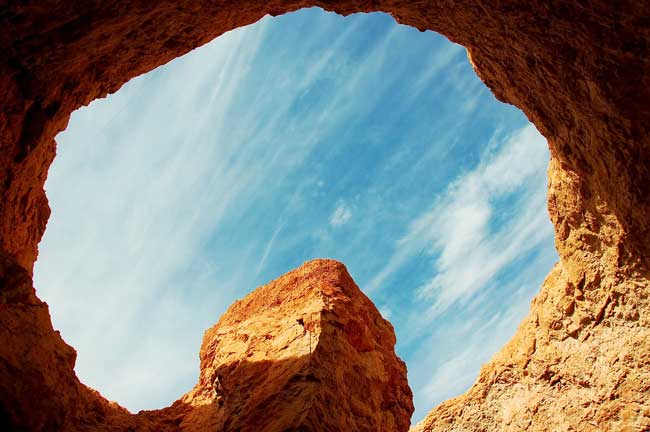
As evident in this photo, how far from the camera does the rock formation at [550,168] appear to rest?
9.05 m

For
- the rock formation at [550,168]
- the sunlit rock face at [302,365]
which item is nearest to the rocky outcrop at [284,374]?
the sunlit rock face at [302,365]

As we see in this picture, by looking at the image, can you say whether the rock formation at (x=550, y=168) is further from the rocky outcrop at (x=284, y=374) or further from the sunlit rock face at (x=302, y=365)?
the sunlit rock face at (x=302, y=365)

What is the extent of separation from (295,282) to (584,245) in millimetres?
9673

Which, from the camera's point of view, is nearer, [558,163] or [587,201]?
[587,201]

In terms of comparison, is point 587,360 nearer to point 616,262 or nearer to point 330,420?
point 616,262

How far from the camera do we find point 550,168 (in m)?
13.4

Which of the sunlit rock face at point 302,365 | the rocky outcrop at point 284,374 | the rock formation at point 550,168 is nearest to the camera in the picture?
the rock formation at point 550,168

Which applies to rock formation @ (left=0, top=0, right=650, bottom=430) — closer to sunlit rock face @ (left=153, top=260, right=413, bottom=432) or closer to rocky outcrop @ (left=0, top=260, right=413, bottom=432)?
rocky outcrop @ (left=0, top=260, right=413, bottom=432)

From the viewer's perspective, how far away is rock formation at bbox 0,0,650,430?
29.7 ft

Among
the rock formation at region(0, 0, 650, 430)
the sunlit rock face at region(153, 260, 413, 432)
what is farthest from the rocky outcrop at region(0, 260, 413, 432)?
the rock formation at region(0, 0, 650, 430)

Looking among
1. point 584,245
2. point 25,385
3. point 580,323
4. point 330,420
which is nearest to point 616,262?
point 584,245

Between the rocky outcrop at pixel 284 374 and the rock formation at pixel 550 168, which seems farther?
the rocky outcrop at pixel 284 374

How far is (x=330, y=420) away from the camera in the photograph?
12453mm

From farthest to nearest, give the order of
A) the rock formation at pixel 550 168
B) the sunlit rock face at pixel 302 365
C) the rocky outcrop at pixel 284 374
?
1. the sunlit rock face at pixel 302 365
2. the rocky outcrop at pixel 284 374
3. the rock formation at pixel 550 168
